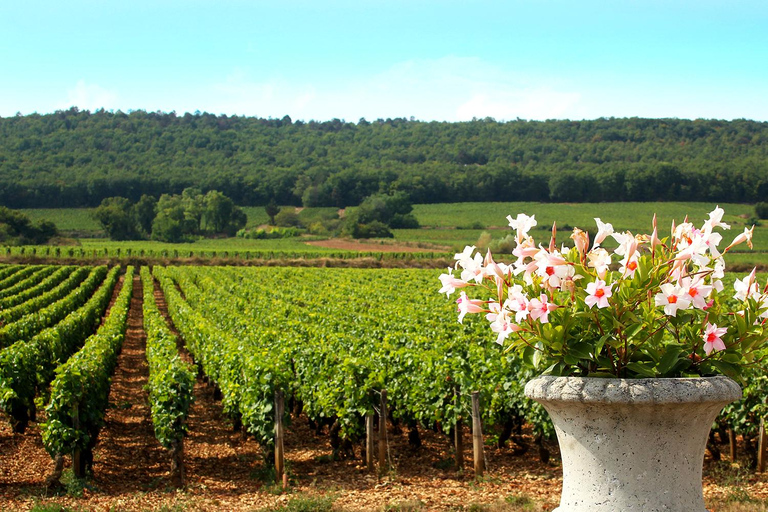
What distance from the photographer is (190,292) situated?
34.7m

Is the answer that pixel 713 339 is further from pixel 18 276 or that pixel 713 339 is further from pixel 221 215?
pixel 221 215

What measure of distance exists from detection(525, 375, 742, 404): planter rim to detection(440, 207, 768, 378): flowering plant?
0.10 meters

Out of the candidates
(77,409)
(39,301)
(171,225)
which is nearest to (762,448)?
(77,409)

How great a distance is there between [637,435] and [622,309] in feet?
1.71

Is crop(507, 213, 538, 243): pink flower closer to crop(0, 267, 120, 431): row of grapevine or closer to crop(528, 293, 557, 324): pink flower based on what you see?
crop(528, 293, 557, 324): pink flower

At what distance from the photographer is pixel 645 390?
9.77 ft

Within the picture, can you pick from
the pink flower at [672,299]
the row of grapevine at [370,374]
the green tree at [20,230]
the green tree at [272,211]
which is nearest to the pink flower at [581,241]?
the pink flower at [672,299]

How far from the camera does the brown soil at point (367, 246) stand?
248 ft

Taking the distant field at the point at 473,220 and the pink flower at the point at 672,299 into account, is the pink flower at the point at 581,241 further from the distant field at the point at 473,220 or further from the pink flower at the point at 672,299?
the distant field at the point at 473,220

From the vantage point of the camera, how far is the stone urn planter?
3.00m

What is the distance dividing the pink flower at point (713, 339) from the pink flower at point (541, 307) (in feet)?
2.12

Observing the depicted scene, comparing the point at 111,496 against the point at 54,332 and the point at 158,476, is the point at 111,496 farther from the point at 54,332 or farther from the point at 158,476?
the point at 54,332

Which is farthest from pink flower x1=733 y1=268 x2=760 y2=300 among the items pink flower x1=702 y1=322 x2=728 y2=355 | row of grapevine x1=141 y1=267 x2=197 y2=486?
row of grapevine x1=141 y1=267 x2=197 y2=486

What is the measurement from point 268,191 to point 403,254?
60.9 meters
